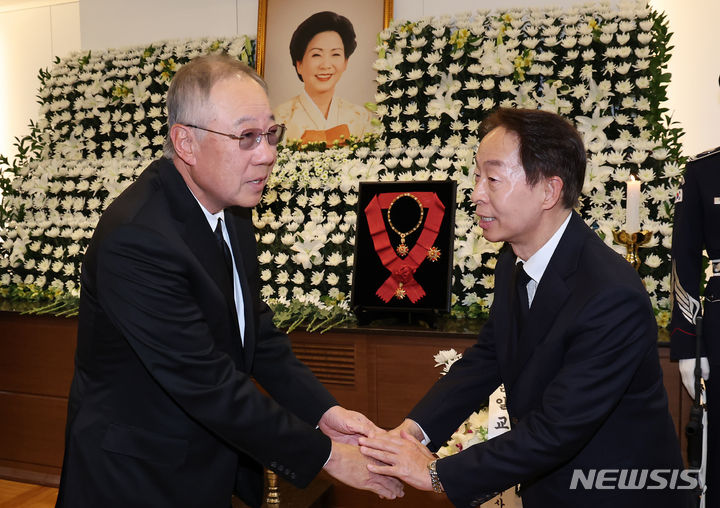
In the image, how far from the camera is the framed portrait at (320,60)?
4.41 meters

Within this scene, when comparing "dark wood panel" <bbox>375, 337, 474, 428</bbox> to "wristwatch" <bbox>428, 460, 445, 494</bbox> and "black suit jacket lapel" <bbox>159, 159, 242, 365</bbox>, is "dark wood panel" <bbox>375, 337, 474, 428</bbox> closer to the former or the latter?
"wristwatch" <bbox>428, 460, 445, 494</bbox>

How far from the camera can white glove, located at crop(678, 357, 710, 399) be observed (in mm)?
2689

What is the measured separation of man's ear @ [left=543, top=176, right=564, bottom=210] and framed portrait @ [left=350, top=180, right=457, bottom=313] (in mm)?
1680

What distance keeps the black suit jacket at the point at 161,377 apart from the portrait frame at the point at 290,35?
9.54 feet

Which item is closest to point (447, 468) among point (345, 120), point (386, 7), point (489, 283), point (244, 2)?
point (489, 283)

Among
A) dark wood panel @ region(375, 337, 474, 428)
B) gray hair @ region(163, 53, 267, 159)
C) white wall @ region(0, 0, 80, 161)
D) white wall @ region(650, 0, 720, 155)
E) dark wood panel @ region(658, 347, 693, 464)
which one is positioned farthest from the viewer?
white wall @ region(0, 0, 80, 161)

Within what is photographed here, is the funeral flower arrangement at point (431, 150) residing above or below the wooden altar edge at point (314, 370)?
above

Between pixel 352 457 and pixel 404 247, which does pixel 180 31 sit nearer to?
pixel 404 247

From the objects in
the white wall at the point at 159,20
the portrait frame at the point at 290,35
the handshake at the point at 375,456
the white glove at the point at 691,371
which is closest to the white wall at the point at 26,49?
the white wall at the point at 159,20

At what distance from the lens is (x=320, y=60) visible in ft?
15.0

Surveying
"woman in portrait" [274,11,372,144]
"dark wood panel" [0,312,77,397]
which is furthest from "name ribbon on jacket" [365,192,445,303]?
"dark wood panel" [0,312,77,397]

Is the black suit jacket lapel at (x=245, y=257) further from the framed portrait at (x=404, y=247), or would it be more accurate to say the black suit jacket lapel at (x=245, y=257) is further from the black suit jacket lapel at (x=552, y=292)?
the framed portrait at (x=404, y=247)

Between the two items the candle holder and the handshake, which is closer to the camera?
the handshake

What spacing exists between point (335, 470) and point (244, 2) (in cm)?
409
